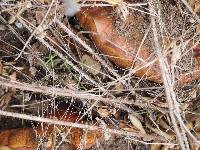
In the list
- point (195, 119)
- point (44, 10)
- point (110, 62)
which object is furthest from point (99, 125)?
point (44, 10)

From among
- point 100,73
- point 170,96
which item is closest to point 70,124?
point 100,73

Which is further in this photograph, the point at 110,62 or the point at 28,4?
the point at 110,62

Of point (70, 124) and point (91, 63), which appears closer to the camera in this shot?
point (70, 124)

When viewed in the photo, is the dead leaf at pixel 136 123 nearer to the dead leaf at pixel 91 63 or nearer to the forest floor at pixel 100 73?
the forest floor at pixel 100 73

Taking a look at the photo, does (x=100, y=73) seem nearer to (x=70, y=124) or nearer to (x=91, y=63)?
(x=91, y=63)

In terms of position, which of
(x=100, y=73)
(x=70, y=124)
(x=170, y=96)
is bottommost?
(x=70, y=124)

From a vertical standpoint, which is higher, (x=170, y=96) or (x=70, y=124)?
(x=170, y=96)

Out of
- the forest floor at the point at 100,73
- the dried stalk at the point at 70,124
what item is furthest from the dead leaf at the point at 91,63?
the dried stalk at the point at 70,124

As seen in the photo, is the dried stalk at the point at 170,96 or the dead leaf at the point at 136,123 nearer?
the dried stalk at the point at 170,96

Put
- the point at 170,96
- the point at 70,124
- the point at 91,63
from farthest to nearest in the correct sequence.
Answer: the point at 91,63 < the point at 70,124 < the point at 170,96

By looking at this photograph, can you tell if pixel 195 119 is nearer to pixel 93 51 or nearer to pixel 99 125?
pixel 99 125

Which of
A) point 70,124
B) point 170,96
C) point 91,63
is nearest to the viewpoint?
point 170,96
